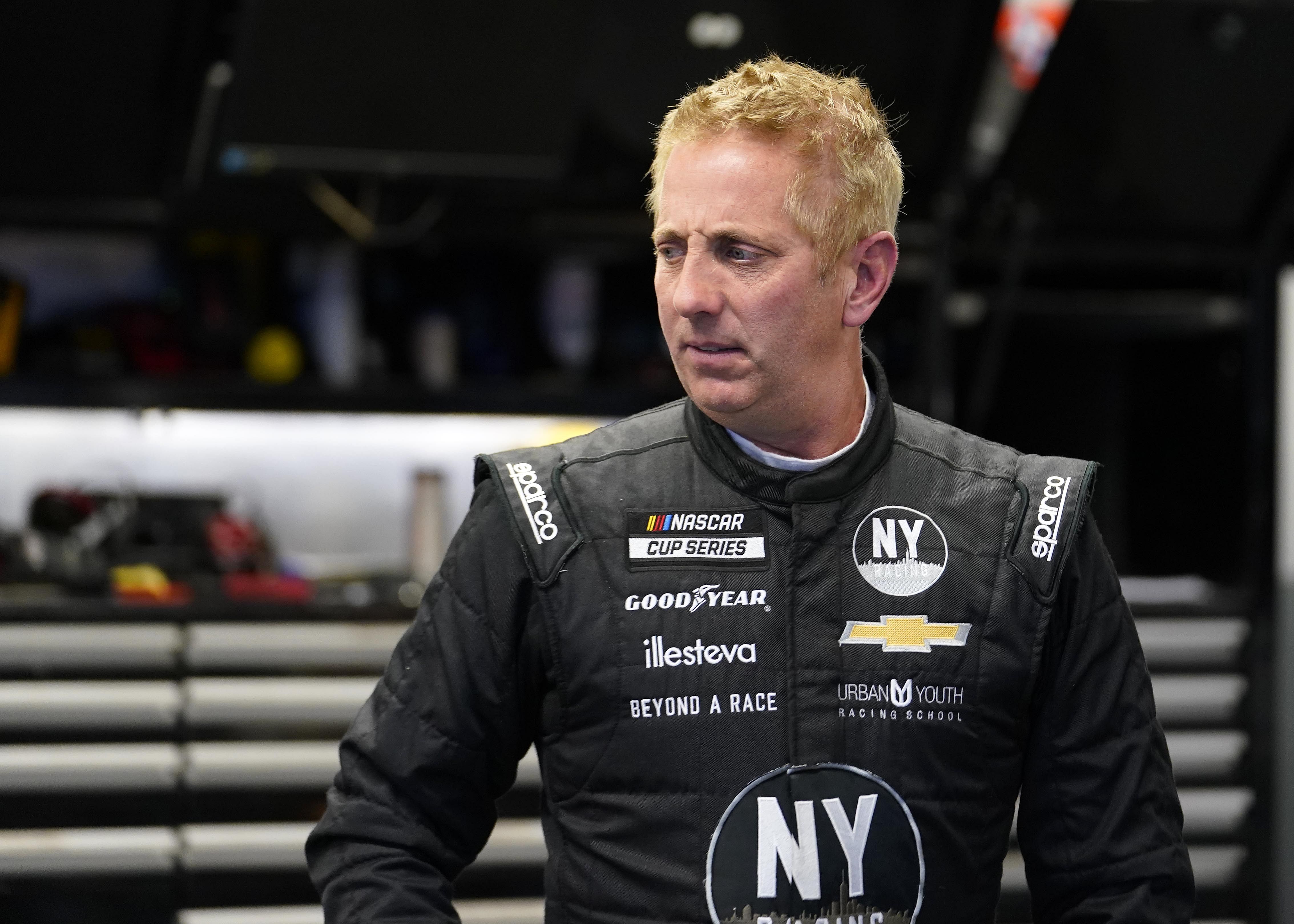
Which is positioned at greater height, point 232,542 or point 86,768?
point 232,542

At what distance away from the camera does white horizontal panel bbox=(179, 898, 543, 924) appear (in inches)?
117

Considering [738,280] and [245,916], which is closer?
[738,280]

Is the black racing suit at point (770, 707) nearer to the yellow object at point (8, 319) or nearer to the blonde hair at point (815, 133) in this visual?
the blonde hair at point (815, 133)

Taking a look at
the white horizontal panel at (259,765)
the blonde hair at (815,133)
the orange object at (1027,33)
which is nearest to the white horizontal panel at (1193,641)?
the orange object at (1027,33)

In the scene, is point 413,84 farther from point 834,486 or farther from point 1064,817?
point 1064,817

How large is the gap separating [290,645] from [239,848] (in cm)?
42

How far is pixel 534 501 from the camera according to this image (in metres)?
1.23

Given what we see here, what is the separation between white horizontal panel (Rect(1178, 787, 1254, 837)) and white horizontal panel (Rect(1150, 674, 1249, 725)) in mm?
169

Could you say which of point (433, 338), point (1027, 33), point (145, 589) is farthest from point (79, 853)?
point (1027, 33)

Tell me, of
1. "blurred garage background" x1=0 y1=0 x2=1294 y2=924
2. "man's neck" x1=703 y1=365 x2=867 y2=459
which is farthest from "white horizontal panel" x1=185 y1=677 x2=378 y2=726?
"man's neck" x1=703 y1=365 x2=867 y2=459

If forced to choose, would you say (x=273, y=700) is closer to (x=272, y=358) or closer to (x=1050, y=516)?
(x=272, y=358)

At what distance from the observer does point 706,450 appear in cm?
126

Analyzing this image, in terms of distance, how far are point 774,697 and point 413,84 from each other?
215cm

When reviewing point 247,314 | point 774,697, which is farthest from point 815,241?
point 247,314
